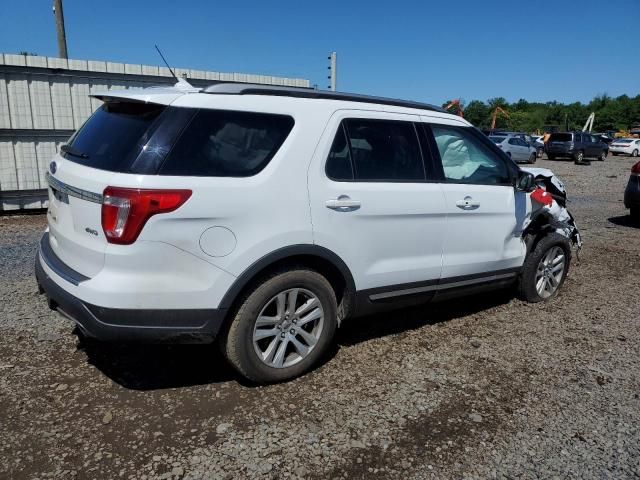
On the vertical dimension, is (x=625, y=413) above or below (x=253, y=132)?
below

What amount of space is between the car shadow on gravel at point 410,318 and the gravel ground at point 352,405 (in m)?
0.03

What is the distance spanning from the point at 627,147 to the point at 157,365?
42.4 m

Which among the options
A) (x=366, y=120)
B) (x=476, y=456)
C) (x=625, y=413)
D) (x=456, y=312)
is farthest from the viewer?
(x=456, y=312)

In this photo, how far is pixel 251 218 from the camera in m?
3.02

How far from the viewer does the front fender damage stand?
16.1 feet

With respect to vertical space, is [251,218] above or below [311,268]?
above

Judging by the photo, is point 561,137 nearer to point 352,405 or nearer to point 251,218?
point 352,405

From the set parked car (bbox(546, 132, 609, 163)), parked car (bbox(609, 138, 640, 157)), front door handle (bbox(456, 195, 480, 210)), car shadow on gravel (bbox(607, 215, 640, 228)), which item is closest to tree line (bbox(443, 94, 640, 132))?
parked car (bbox(609, 138, 640, 157))

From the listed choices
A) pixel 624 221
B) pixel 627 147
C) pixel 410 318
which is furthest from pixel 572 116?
pixel 410 318

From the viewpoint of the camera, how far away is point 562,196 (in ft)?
18.5

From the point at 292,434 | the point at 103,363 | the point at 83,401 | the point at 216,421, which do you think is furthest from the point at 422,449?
the point at 103,363

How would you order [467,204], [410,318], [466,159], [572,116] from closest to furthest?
[467,204], [466,159], [410,318], [572,116]

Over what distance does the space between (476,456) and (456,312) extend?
231 cm

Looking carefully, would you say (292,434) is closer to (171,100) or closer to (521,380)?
(521,380)
